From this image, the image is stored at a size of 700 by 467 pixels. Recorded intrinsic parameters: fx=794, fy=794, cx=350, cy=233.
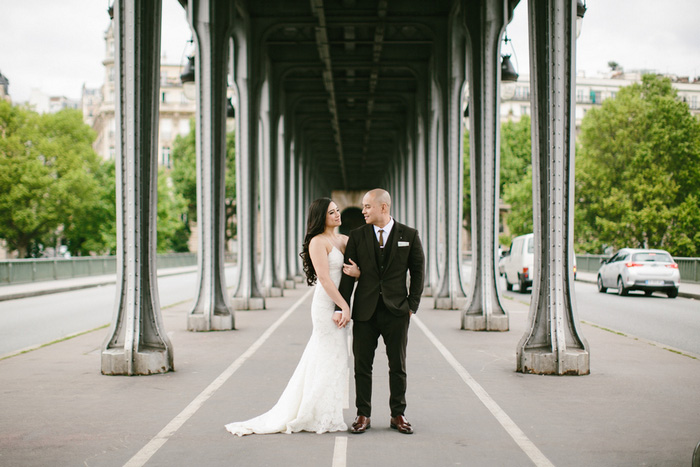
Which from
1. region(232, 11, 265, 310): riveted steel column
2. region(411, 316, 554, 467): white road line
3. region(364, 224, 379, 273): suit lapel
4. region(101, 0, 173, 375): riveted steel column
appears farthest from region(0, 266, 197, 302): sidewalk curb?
region(364, 224, 379, 273): suit lapel

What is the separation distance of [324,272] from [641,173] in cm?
4542

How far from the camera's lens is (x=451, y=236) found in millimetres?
20969

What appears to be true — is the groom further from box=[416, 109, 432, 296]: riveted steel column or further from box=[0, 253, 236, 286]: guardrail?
box=[0, 253, 236, 286]: guardrail

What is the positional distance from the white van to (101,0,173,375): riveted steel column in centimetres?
1848

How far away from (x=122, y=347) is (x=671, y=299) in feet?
67.2

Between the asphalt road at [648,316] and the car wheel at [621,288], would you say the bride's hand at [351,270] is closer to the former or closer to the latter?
the asphalt road at [648,316]

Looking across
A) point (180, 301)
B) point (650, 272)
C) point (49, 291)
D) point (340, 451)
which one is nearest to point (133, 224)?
point (340, 451)

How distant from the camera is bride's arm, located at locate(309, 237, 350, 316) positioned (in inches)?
256

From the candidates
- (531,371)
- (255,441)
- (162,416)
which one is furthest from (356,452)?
(531,371)

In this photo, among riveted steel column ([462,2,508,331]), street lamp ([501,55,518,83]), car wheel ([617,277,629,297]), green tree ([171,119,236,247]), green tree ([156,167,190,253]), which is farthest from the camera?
green tree ([171,119,236,247])

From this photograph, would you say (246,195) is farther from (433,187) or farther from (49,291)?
(49,291)

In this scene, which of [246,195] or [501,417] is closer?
[501,417]

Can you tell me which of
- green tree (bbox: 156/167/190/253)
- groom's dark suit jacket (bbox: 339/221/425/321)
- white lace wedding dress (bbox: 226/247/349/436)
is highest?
green tree (bbox: 156/167/190/253)

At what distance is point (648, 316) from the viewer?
62.1ft
